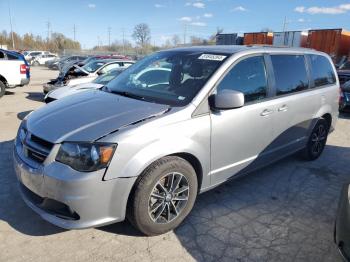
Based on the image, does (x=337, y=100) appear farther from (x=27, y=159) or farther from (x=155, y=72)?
(x=27, y=159)

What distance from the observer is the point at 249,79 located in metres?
3.72

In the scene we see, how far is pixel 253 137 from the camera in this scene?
3.77m

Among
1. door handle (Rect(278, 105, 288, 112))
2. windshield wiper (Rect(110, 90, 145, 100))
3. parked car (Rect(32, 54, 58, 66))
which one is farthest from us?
parked car (Rect(32, 54, 58, 66))

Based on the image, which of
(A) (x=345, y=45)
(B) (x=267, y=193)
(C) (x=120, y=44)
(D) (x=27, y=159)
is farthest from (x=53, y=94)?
(C) (x=120, y=44)

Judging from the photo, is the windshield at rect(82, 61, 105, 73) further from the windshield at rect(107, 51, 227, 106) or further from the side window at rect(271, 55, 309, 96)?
the side window at rect(271, 55, 309, 96)

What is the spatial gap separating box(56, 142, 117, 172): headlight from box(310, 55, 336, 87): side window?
3.59 metres

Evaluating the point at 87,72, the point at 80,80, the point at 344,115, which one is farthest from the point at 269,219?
the point at 87,72

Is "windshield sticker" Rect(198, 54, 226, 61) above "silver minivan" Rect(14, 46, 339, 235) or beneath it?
above

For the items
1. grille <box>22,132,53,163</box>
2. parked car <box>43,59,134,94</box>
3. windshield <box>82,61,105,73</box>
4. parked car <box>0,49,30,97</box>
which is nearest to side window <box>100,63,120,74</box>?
parked car <box>43,59,134,94</box>

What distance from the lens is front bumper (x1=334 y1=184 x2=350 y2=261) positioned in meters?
2.27

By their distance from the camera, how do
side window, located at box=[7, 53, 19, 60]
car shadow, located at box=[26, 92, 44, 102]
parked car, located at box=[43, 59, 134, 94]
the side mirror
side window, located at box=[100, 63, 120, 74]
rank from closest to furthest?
the side mirror
parked car, located at box=[43, 59, 134, 94]
side window, located at box=[100, 63, 120, 74]
car shadow, located at box=[26, 92, 44, 102]
side window, located at box=[7, 53, 19, 60]

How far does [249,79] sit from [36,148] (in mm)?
2378

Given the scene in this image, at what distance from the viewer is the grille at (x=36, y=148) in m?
2.77

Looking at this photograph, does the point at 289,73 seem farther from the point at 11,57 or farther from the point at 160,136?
the point at 11,57
